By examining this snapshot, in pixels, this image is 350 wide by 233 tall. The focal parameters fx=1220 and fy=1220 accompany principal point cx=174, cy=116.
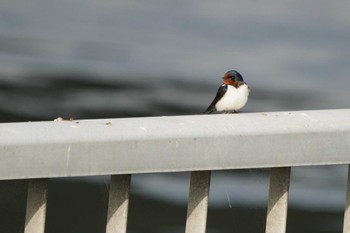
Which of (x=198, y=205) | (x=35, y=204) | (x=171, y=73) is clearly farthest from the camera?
(x=171, y=73)

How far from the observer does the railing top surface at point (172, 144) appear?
1921 millimetres

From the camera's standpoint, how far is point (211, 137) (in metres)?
2.07

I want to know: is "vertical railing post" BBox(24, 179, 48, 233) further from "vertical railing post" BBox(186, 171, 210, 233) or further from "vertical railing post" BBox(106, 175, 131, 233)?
"vertical railing post" BBox(186, 171, 210, 233)

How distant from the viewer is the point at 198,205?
2082mm

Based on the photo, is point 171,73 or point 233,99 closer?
point 233,99

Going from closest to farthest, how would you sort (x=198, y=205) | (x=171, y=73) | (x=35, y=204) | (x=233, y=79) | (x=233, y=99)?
(x=35, y=204)
(x=198, y=205)
(x=233, y=99)
(x=233, y=79)
(x=171, y=73)

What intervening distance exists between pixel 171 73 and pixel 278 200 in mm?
5083

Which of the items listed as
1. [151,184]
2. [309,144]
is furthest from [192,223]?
[151,184]

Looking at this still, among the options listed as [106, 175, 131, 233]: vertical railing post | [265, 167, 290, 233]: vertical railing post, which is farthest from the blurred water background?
[106, 175, 131, 233]: vertical railing post

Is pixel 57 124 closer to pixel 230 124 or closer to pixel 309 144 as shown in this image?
pixel 230 124

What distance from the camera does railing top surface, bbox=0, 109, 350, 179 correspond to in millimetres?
1921

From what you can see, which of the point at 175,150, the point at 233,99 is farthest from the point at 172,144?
the point at 233,99

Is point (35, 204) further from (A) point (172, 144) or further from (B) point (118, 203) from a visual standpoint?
(A) point (172, 144)

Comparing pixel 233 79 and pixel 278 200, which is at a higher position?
pixel 233 79
